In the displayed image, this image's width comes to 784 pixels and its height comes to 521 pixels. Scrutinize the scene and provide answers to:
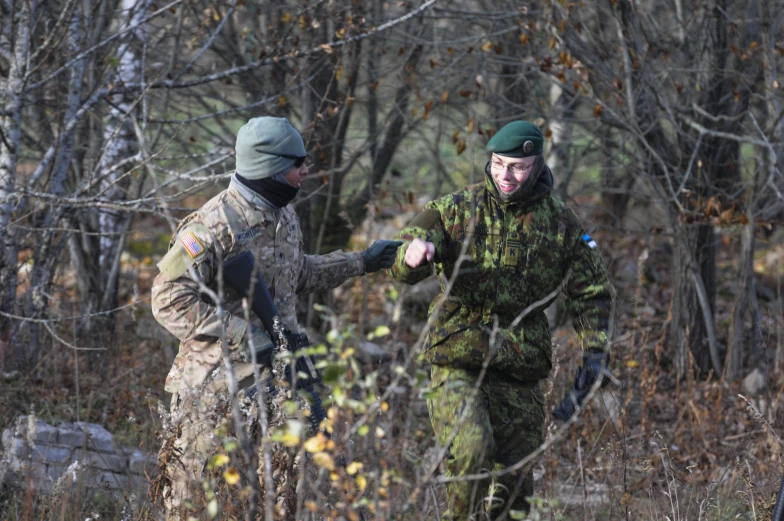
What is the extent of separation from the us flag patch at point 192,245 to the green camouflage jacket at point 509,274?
87 cm

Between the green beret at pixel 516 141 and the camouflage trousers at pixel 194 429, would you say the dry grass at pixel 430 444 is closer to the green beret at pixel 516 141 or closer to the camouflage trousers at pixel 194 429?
the camouflage trousers at pixel 194 429

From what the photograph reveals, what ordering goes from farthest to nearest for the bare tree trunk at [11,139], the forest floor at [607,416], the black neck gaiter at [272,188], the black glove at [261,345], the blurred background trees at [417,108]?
the blurred background trees at [417,108], the bare tree trunk at [11,139], the forest floor at [607,416], the black neck gaiter at [272,188], the black glove at [261,345]

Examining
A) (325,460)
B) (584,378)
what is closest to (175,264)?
(325,460)

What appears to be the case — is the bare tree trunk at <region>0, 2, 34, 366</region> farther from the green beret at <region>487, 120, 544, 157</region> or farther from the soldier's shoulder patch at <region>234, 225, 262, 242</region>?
the green beret at <region>487, 120, 544, 157</region>

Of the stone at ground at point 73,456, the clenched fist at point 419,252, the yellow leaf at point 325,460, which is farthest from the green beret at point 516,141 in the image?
the stone at ground at point 73,456

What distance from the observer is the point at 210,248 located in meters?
3.37

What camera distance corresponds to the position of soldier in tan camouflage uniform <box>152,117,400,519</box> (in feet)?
10.8

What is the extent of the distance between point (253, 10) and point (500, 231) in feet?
14.8

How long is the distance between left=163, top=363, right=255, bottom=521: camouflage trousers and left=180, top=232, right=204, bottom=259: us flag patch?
0.43 metres

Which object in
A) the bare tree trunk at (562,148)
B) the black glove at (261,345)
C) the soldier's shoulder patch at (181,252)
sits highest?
the soldier's shoulder patch at (181,252)

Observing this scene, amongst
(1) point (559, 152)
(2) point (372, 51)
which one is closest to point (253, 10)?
(2) point (372, 51)

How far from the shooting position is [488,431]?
12.5ft

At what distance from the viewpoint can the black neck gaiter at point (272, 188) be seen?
3.54m

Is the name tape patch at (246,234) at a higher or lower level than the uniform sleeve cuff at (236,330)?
higher
